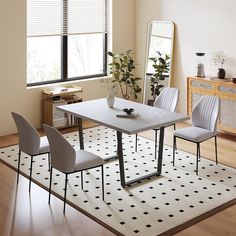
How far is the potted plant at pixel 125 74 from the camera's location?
322 inches

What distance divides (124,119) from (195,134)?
0.92 metres

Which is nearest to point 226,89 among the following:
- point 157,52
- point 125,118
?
point 157,52

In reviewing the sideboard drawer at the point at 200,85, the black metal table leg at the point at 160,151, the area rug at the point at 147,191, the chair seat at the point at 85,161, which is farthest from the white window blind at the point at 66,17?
the chair seat at the point at 85,161

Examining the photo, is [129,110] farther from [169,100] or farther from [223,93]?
[223,93]

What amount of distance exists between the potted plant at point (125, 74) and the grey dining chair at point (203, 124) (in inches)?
85.8

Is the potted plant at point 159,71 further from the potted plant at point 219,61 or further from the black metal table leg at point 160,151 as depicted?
the black metal table leg at point 160,151

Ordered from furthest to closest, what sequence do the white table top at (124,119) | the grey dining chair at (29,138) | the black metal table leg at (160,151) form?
1. the black metal table leg at (160,151)
2. the white table top at (124,119)
3. the grey dining chair at (29,138)

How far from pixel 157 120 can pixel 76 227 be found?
1580mm

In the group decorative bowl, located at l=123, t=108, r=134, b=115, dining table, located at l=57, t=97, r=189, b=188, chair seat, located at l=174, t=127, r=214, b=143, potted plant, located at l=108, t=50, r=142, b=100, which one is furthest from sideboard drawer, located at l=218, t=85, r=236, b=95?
decorative bowl, located at l=123, t=108, r=134, b=115

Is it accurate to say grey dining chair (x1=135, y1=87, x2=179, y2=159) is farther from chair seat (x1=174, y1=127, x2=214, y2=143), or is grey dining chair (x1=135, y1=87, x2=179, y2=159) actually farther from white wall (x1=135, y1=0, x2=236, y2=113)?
white wall (x1=135, y1=0, x2=236, y2=113)

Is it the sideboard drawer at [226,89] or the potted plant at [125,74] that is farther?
the potted plant at [125,74]

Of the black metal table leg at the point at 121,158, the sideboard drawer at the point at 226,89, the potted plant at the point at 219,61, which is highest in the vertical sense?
the potted plant at the point at 219,61

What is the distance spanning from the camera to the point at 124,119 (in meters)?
5.59

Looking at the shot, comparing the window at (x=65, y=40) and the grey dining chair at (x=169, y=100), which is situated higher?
the window at (x=65, y=40)
